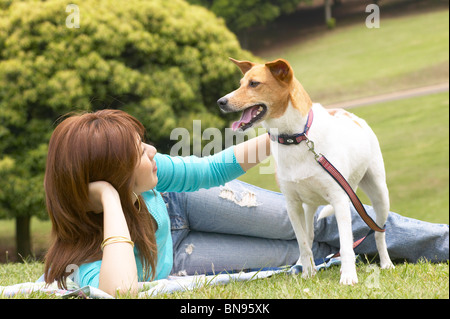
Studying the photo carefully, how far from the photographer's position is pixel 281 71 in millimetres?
1821

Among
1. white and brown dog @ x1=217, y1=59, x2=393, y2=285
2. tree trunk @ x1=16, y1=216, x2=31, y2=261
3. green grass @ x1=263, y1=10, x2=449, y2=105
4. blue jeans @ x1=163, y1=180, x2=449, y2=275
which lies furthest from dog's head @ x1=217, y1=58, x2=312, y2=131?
green grass @ x1=263, y1=10, x2=449, y2=105

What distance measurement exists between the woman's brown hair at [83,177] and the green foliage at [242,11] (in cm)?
1434

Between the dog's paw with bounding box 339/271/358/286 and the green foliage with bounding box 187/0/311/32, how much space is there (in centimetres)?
1446

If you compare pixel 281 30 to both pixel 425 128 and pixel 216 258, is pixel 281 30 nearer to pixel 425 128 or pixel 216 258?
pixel 425 128

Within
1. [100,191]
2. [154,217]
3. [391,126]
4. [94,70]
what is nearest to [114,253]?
[100,191]

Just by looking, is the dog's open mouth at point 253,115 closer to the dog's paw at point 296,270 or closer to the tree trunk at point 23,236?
the dog's paw at point 296,270

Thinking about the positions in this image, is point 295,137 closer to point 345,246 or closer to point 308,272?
point 345,246

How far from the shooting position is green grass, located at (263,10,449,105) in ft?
42.8

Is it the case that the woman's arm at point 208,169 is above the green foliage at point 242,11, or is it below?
below

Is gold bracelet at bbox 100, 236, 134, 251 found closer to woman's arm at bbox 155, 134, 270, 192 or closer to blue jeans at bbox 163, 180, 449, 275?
woman's arm at bbox 155, 134, 270, 192

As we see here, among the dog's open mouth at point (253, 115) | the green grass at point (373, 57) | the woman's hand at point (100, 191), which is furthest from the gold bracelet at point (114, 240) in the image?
the green grass at point (373, 57)

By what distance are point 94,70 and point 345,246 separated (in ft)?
13.6

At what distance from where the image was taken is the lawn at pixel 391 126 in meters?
1.73
